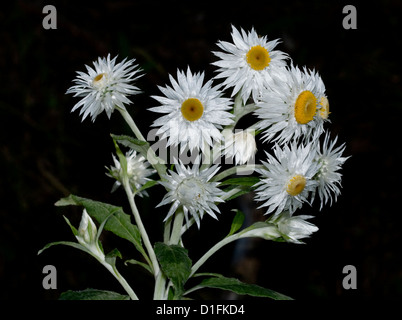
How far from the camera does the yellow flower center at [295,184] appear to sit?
78 centimetres

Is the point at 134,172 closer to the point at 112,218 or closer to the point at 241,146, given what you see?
the point at 112,218

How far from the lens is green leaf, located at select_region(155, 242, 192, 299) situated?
0.76 metres

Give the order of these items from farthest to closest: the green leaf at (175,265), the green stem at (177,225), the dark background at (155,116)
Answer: the dark background at (155,116)
the green stem at (177,225)
the green leaf at (175,265)

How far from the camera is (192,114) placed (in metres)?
0.76

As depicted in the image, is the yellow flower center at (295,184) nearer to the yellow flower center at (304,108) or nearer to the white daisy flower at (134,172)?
the yellow flower center at (304,108)

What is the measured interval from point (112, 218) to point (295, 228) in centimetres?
35

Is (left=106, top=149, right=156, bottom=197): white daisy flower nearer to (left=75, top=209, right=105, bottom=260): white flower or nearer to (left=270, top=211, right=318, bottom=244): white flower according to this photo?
(left=75, top=209, right=105, bottom=260): white flower

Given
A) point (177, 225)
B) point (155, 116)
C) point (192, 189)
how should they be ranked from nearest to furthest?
point (192, 189)
point (177, 225)
point (155, 116)

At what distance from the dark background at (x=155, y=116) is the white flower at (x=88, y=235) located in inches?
40.8

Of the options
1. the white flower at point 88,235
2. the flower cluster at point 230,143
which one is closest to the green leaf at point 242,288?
the flower cluster at point 230,143

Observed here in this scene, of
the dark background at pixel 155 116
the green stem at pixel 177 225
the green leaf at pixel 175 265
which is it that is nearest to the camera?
the green leaf at pixel 175 265

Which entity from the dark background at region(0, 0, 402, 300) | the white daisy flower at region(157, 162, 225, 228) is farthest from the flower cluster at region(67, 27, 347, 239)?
the dark background at region(0, 0, 402, 300)

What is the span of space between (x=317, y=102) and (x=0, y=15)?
2105mm

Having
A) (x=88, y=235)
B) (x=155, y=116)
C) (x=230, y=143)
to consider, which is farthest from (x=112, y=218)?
(x=155, y=116)
